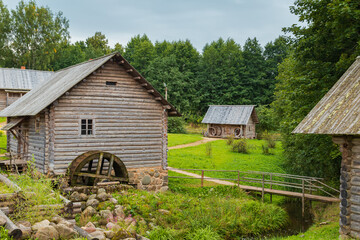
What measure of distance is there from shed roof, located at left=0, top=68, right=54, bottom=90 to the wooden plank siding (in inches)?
901

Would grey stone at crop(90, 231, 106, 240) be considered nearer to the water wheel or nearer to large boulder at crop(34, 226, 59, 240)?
large boulder at crop(34, 226, 59, 240)

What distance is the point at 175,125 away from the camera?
45.7 meters

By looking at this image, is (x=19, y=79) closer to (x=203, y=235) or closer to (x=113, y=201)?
(x=113, y=201)

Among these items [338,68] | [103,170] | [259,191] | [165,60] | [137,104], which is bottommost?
[259,191]

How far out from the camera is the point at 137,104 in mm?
17344

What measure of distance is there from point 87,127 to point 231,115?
2782 cm

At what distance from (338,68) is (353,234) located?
Result: 683 centimetres

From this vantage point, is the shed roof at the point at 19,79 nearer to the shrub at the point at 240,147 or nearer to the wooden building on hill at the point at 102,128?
the wooden building on hill at the point at 102,128

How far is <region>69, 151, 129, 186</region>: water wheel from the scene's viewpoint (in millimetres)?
14742

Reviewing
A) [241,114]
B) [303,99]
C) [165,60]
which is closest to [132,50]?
[165,60]

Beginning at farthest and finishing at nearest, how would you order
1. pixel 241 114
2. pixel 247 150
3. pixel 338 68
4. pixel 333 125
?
pixel 241 114, pixel 247 150, pixel 338 68, pixel 333 125

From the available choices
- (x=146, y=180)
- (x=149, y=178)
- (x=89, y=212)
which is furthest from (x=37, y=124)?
(x=89, y=212)

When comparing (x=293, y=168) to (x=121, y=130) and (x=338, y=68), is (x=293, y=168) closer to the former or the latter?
(x=338, y=68)

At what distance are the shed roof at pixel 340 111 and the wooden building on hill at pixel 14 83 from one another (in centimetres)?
3236
